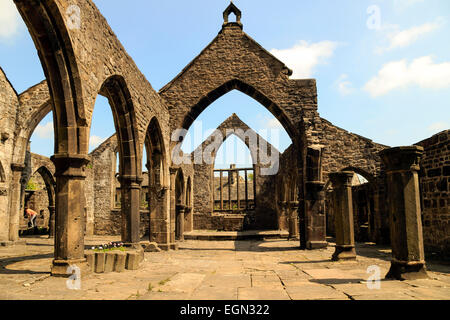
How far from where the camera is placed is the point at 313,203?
1105 centimetres

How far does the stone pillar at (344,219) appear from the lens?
7.68m

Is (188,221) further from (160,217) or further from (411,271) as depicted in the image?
(411,271)

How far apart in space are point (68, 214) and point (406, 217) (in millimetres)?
5091

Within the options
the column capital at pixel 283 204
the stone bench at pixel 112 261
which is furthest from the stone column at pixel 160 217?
the column capital at pixel 283 204

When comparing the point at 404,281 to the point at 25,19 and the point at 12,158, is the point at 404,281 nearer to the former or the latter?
the point at 25,19

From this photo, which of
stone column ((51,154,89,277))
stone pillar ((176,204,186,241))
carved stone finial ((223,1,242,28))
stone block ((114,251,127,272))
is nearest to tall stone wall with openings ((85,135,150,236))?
stone pillar ((176,204,186,241))

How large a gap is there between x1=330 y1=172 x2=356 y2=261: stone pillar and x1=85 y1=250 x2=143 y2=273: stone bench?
4393mm

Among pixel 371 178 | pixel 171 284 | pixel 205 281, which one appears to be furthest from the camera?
pixel 371 178

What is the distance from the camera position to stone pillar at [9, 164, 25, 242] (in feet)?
37.8

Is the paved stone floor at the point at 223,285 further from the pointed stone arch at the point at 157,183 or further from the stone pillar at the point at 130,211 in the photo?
the pointed stone arch at the point at 157,183

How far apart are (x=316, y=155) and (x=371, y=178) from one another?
451 centimetres

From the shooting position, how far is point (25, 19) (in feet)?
17.0

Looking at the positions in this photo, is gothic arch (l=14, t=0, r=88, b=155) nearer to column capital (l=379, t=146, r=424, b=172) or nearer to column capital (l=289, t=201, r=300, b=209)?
column capital (l=379, t=146, r=424, b=172)
